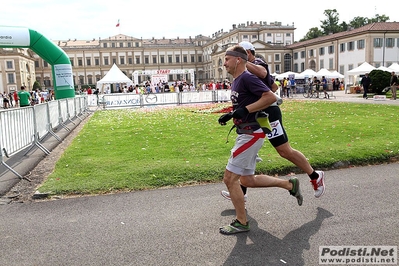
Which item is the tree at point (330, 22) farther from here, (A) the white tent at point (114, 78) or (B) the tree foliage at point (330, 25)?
(A) the white tent at point (114, 78)

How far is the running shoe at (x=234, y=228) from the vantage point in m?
3.78

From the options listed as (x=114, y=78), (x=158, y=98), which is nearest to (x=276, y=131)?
(x=158, y=98)

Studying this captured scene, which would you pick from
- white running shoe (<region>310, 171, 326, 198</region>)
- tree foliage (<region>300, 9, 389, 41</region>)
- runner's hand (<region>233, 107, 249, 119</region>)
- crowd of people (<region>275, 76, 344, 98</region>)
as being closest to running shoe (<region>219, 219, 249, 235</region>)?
runner's hand (<region>233, 107, 249, 119</region>)

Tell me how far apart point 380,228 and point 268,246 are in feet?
4.18

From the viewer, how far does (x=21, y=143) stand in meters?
7.63

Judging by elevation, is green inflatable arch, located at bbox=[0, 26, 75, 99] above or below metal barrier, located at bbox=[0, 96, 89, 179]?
above

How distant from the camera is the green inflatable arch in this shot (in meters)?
17.7

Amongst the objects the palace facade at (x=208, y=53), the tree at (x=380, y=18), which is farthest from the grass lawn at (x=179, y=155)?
the tree at (x=380, y=18)

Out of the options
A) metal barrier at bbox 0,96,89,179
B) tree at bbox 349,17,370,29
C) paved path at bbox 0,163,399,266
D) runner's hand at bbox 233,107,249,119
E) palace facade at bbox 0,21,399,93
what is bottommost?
paved path at bbox 0,163,399,266

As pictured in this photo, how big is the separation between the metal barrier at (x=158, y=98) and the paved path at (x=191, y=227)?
22252mm

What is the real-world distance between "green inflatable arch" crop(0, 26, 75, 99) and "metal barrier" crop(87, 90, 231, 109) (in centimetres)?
570

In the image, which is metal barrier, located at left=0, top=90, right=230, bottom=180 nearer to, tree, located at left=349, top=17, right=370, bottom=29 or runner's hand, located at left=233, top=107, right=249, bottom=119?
runner's hand, located at left=233, top=107, right=249, bottom=119

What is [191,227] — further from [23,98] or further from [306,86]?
[306,86]

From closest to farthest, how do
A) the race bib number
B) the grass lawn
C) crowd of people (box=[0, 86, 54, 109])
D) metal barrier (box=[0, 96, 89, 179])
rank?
the race bib number < the grass lawn < metal barrier (box=[0, 96, 89, 179]) < crowd of people (box=[0, 86, 54, 109])
